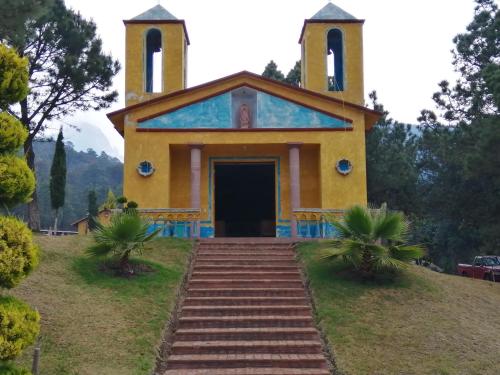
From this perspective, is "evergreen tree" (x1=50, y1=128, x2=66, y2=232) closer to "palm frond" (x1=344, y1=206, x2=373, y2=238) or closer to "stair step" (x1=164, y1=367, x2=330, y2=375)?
"palm frond" (x1=344, y1=206, x2=373, y2=238)

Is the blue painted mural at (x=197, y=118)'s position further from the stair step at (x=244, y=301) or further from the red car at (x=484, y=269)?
the red car at (x=484, y=269)

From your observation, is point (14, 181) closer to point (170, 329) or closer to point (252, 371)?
point (252, 371)

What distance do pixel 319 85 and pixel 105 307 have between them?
1401 cm

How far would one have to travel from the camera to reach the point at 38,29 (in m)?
27.3

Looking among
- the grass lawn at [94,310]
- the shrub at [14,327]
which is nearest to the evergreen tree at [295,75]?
the grass lawn at [94,310]

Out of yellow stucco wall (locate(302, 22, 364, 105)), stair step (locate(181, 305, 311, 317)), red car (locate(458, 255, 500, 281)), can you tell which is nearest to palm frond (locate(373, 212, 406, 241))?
stair step (locate(181, 305, 311, 317))

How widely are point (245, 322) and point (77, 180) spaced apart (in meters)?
71.8

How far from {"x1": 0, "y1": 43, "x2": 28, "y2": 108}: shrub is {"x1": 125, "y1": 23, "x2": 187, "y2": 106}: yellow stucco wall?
1450 centimetres

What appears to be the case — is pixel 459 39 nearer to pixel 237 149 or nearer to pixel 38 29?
pixel 237 149

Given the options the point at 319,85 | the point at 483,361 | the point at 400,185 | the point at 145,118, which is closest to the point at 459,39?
the point at 400,185

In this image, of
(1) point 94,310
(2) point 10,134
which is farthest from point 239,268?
(2) point 10,134

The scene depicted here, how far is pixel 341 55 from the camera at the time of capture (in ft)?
75.0

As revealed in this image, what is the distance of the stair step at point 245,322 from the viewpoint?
11.5 meters

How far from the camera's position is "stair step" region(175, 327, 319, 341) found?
10922mm
